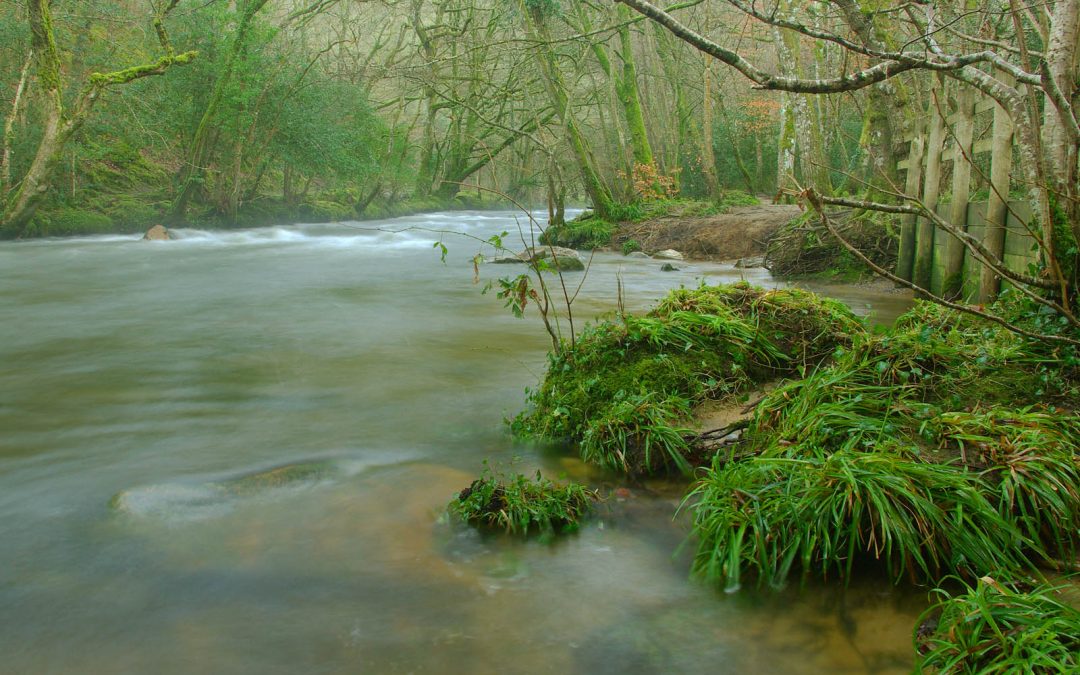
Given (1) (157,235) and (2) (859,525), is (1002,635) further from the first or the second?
(1) (157,235)

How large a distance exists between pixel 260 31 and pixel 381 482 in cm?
2055

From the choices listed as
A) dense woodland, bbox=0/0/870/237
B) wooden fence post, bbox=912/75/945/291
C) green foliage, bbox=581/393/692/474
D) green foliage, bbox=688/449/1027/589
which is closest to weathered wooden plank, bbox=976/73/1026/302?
wooden fence post, bbox=912/75/945/291

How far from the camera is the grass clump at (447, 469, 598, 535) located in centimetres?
393

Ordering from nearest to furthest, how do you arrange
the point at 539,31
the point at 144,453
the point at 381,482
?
the point at 381,482, the point at 144,453, the point at 539,31

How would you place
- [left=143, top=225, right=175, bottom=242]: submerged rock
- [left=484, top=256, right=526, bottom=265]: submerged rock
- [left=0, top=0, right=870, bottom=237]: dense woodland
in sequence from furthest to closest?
1. [left=143, top=225, right=175, bottom=242]: submerged rock
2. [left=0, top=0, right=870, bottom=237]: dense woodland
3. [left=484, top=256, right=526, bottom=265]: submerged rock

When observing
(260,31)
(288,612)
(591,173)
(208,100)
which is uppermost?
(260,31)

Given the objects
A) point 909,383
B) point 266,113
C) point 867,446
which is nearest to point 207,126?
point 266,113

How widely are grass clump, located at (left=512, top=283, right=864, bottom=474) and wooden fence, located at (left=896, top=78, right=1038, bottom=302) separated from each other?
139cm

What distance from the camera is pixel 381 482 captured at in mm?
4590

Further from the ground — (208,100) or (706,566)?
(208,100)

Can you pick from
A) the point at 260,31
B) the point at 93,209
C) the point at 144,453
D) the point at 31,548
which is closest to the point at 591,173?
the point at 260,31

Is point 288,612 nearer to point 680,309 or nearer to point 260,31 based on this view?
point 680,309

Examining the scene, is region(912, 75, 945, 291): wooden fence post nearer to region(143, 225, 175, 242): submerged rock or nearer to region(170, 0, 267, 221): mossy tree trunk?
region(170, 0, 267, 221): mossy tree trunk

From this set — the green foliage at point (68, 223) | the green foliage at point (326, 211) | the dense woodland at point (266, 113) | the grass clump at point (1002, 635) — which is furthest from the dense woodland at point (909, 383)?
the green foliage at point (326, 211)
